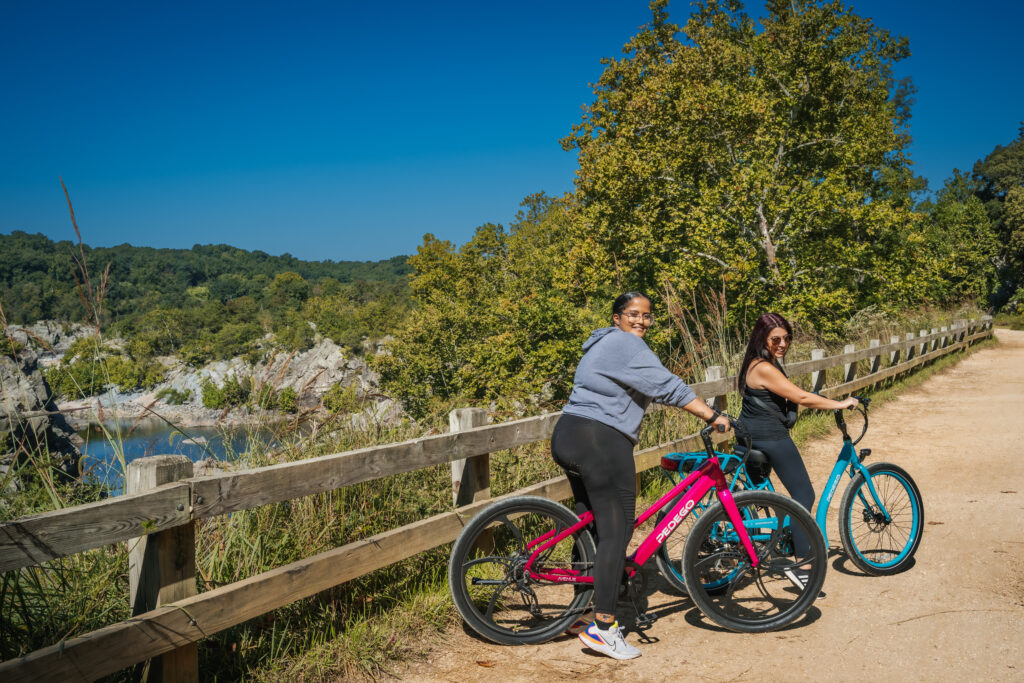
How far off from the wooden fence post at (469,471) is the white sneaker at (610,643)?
1.19 m

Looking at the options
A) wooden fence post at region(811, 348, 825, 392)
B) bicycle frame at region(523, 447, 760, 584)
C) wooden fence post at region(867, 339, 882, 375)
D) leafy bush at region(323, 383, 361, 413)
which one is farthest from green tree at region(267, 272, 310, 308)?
bicycle frame at region(523, 447, 760, 584)

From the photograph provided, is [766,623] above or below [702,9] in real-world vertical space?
below

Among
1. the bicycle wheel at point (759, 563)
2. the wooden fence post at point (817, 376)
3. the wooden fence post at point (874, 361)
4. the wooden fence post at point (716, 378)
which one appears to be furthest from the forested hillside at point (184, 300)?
the wooden fence post at point (874, 361)

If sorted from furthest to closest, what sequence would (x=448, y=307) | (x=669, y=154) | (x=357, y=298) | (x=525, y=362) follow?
(x=357, y=298) < (x=448, y=307) < (x=669, y=154) < (x=525, y=362)

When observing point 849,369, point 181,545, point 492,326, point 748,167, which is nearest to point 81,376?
point 181,545

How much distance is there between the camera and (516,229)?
63.1m

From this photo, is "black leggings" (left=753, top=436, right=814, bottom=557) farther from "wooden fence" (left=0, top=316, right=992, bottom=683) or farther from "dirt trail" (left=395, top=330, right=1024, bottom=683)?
"wooden fence" (left=0, top=316, right=992, bottom=683)

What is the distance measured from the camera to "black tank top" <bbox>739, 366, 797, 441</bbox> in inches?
169

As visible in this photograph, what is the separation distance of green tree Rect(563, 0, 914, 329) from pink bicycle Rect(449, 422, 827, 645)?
16952 millimetres

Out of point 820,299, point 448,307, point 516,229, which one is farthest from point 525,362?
point 516,229

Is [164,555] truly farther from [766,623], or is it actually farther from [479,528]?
[766,623]

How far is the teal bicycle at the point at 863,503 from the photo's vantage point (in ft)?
13.8

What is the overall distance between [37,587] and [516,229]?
61442mm

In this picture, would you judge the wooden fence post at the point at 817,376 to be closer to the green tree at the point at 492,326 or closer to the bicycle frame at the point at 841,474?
the green tree at the point at 492,326
